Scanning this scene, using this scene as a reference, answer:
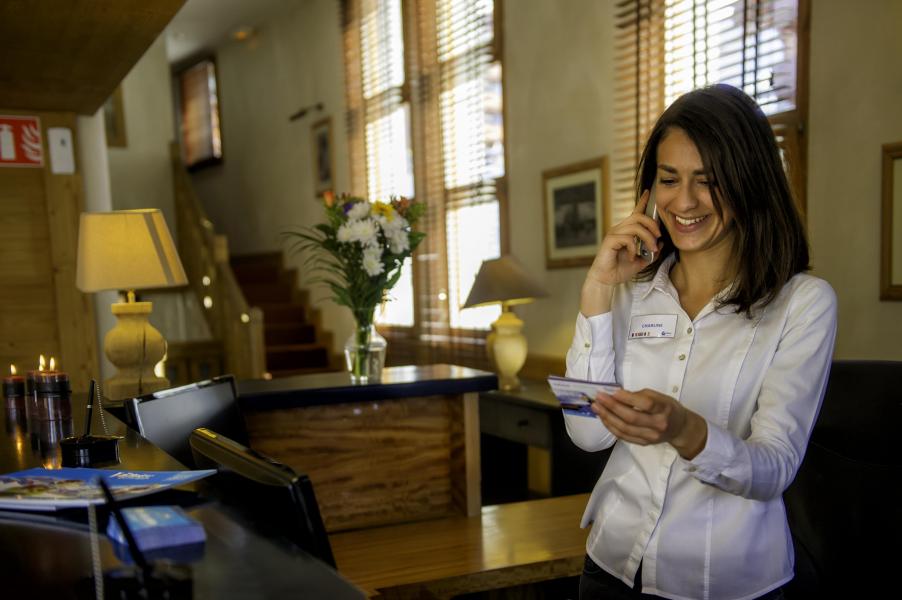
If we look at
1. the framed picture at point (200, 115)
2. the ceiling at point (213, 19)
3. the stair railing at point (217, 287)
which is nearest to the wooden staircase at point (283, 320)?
the stair railing at point (217, 287)

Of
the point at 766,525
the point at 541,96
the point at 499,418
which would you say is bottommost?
the point at 499,418

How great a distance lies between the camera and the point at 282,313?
8812mm

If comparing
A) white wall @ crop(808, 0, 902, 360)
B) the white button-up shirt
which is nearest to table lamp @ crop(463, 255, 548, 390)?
white wall @ crop(808, 0, 902, 360)

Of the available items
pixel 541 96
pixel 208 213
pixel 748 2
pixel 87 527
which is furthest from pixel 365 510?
pixel 208 213

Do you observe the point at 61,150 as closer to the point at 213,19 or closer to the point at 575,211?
the point at 575,211

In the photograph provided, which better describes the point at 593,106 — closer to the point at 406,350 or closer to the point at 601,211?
the point at 601,211

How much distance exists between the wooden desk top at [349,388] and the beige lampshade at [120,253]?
0.51 meters

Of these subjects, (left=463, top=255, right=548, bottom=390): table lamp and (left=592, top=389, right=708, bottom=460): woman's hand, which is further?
(left=463, top=255, right=548, bottom=390): table lamp

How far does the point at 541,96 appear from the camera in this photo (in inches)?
202

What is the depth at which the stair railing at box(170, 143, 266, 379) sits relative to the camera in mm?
6707

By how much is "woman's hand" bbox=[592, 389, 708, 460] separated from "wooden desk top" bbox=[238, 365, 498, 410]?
5.22 feet

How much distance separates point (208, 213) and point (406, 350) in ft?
17.8

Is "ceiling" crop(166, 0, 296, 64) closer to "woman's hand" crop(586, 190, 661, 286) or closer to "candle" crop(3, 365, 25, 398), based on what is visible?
"candle" crop(3, 365, 25, 398)

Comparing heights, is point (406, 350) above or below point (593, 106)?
below
